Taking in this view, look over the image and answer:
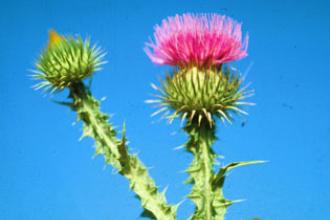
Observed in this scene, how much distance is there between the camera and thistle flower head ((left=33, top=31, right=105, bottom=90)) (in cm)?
778

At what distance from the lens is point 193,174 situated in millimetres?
5754

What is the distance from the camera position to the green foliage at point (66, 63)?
25.5 ft

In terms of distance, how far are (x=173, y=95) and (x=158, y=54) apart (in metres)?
0.61

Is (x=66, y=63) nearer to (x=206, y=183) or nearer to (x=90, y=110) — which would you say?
(x=90, y=110)

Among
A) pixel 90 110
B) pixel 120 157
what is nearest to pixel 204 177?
pixel 120 157

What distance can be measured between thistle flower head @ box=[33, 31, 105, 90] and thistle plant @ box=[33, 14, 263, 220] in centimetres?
48

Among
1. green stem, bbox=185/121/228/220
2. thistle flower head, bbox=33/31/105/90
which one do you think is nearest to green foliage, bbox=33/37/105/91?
thistle flower head, bbox=33/31/105/90

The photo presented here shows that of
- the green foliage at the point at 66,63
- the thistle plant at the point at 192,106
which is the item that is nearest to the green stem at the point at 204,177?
the thistle plant at the point at 192,106

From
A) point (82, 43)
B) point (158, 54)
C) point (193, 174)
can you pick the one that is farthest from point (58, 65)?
point (193, 174)

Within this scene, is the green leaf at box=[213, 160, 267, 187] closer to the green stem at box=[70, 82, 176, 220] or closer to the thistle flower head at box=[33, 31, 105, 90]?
the green stem at box=[70, 82, 176, 220]

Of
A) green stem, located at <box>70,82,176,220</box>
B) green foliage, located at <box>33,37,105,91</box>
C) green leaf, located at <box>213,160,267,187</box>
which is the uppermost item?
green foliage, located at <box>33,37,105,91</box>

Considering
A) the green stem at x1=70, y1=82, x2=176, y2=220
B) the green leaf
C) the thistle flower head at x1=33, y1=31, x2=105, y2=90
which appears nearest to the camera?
the green leaf

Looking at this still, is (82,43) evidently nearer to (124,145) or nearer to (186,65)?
(186,65)

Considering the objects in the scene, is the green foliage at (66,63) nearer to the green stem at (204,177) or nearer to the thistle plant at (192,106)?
the thistle plant at (192,106)
